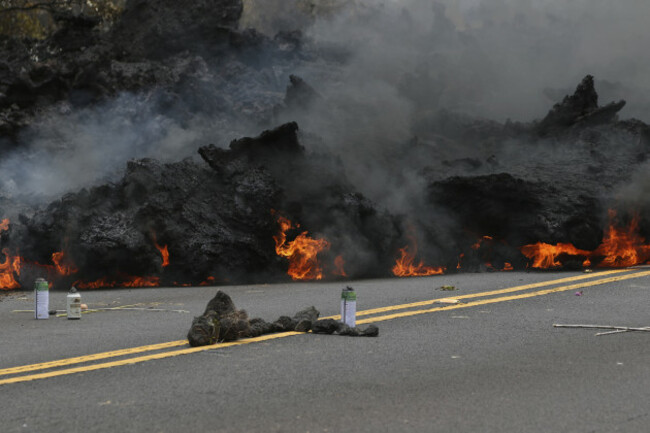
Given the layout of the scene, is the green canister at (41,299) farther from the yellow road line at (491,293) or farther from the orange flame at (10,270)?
the orange flame at (10,270)

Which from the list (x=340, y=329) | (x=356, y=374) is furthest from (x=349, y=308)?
(x=356, y=374)

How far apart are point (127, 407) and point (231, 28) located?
21907mm

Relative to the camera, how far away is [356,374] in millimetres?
5531

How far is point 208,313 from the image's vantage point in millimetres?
7117

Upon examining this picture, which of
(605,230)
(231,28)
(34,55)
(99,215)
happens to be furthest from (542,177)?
(34,55)

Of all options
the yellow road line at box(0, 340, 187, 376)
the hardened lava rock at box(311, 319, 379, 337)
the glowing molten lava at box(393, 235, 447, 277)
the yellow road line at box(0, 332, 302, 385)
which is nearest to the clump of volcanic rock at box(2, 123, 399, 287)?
the glowing molten lava at box(393, 235, 447, 277)

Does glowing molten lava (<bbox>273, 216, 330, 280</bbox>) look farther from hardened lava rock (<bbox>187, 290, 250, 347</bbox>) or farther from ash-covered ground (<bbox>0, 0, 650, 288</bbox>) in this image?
hardened lava rock (<bbox>187, 290, 250, 347</bbox>)

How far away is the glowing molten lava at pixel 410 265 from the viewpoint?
1509 cm

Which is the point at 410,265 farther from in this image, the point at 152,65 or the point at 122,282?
the point at 152,65

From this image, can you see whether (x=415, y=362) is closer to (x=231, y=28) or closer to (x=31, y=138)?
(x=31, y=138)

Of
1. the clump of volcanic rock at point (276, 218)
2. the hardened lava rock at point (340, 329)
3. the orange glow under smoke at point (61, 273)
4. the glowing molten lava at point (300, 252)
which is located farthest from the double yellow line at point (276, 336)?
the orange glow under smoke at point (61, 273)

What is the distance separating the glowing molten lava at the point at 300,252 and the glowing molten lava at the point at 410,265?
1685mm

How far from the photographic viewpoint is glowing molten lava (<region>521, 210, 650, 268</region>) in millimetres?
14367

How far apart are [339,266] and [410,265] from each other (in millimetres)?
1643
